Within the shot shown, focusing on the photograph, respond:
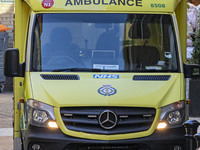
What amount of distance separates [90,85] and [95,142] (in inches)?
28.3

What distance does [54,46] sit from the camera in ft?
26.8

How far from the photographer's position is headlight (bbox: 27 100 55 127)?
7.33 m

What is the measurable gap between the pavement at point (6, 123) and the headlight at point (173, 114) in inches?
160

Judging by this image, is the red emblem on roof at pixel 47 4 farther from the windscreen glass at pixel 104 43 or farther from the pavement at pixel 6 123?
the pavement at pixel 6 123

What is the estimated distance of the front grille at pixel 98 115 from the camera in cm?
731

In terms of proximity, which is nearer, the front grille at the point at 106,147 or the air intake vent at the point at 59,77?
the front grille at the point at 106,147

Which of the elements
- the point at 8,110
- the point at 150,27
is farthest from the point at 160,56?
the point at 8,110

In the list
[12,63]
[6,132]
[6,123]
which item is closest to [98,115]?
[12,63]

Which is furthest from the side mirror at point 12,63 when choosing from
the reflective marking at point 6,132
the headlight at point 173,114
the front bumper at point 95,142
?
the reflective marking at point 6,132

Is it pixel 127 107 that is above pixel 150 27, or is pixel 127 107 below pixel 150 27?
below

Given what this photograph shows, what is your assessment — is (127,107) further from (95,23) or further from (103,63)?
(95,23)

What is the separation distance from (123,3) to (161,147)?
80.2 inches

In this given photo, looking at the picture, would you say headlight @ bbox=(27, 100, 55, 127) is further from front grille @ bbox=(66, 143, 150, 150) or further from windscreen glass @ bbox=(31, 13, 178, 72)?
windscreen glass @ bbox=(31, 13, 178, 72)

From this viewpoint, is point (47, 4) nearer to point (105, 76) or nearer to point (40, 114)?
point (105, 76)
